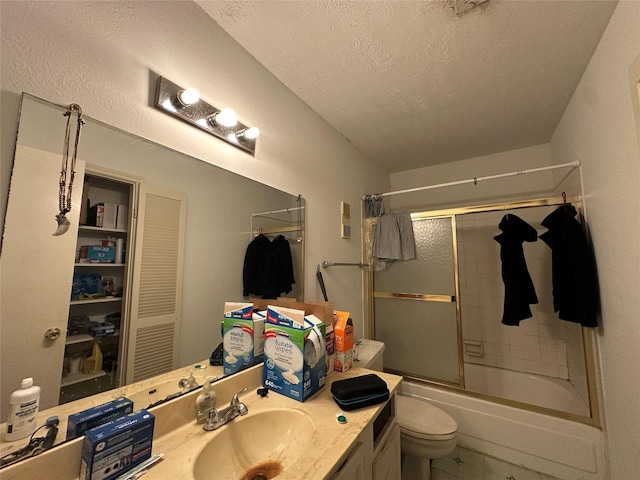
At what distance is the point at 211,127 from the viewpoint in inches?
44.1

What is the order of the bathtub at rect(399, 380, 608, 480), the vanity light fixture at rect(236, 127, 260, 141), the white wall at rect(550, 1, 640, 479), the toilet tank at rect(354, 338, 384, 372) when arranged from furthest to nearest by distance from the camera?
the toilet tank at rect(354, 338, 384, 372) → the bathtub at rect(399, 380, 608, 480) → the vanity light fixture at rect(236, 127, 260, 141) → the white wall at rect(550, 1, 640, 479)

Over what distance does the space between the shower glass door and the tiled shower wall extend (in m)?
0.42

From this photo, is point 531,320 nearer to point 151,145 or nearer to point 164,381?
point 164,381

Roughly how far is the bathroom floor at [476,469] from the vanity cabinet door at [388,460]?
714mm

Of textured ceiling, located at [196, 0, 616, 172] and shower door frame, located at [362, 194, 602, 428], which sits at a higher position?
textured ceiling, located at [196, 0, 616, 172]

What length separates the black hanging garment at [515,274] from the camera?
1744 millimetres

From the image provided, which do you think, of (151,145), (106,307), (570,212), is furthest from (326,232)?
(570,212)

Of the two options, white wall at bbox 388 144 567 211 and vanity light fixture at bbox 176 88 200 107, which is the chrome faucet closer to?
vanity light fixture at bbox 176 88 200 107

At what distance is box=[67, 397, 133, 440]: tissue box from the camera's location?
0.65m

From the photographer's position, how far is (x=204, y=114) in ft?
3.57

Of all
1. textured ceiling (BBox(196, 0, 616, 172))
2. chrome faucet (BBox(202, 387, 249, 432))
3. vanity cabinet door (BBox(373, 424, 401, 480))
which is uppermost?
textured ceiling (BBox(196, 0, 616, 172))

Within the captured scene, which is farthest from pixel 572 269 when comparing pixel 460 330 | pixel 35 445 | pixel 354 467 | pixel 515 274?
pixel 35 445

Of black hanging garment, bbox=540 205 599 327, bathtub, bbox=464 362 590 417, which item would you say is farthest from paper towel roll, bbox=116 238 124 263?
bathtub, bbox=464 362 590 417

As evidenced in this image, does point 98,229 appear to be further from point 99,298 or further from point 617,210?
point 617,210
